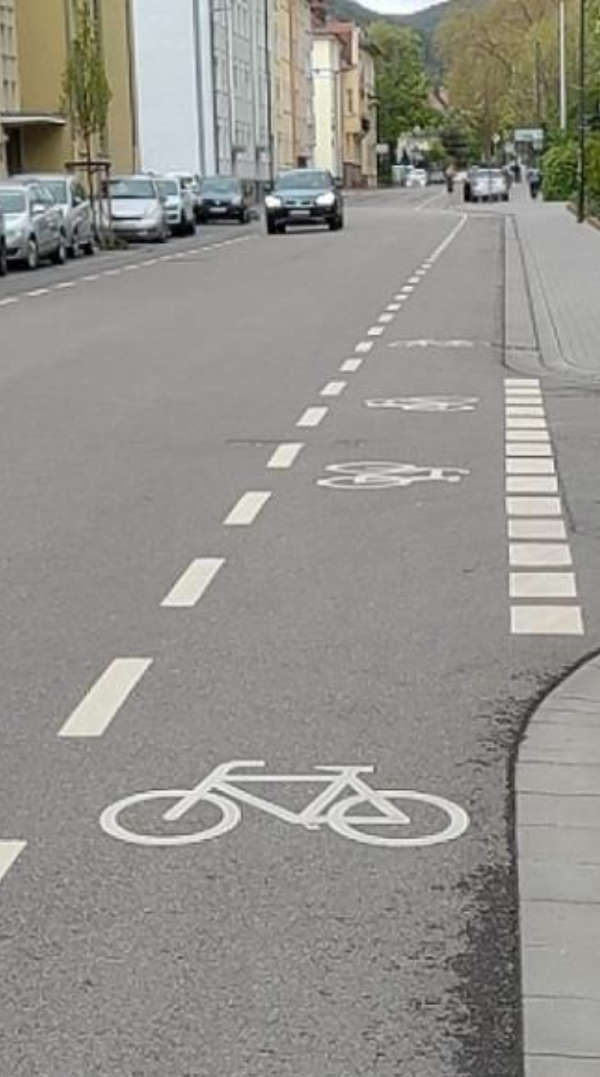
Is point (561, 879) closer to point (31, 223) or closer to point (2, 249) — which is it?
point (2, 249)

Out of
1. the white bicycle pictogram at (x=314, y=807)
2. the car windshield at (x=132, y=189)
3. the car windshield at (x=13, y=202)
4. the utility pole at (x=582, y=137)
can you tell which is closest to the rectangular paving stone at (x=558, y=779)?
the white bicycle pictogram at (x=314, y=807)

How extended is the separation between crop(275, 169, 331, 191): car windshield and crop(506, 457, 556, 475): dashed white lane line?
1821 inches

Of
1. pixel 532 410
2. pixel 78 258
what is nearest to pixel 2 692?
pixel 532 410

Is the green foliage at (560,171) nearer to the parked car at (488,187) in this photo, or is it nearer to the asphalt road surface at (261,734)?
the parked car at (488,187)

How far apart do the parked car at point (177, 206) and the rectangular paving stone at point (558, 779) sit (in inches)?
1981

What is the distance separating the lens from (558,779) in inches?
227

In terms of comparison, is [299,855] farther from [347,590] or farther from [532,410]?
[532,410]

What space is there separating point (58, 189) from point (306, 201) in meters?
14.7

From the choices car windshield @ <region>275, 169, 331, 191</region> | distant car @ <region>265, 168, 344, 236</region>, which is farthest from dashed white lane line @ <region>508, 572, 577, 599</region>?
car windshield @ <region>275, 169, 331, 191</region>

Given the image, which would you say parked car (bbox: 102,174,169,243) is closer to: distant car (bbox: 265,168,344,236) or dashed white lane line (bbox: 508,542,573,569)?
distant car (bbox: 265,168,344,236)

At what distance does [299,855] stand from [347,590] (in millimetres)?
3314

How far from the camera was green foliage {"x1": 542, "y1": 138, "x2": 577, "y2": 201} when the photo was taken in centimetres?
7256

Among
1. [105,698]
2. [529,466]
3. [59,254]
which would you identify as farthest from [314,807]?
[59,254]

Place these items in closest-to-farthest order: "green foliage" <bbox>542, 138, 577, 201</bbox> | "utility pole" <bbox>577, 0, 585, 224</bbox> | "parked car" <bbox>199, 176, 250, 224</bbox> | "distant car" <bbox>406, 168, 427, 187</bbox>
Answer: "utility pole" <bbox>577, 0, 585, 224</bbox>, "parked car" <bbox>199, 176, 250, 224</bbox>, "green foliage" <bbox>542, 138, 577, 201</bbox>, "distant car" <bbox>406, 168, 427, 187</bbox>
